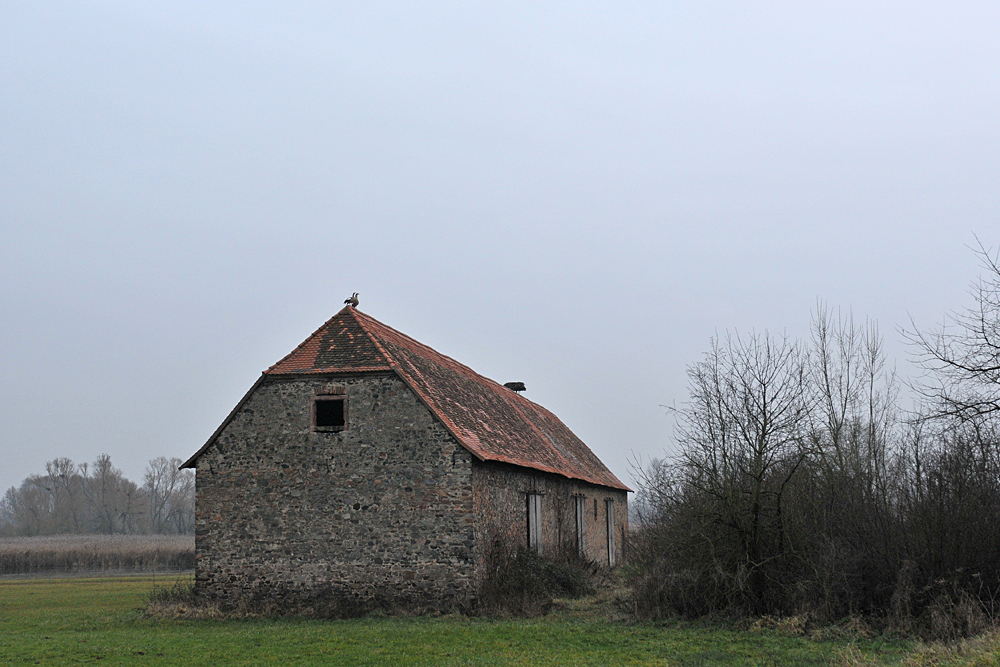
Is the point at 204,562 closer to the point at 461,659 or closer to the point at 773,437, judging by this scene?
the point at 461,659

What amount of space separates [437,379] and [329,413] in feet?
11.4

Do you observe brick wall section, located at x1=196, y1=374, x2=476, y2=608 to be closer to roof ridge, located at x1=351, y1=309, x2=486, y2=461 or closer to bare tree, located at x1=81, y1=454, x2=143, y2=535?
roof ridge, located at x1=351, y1=309, x2=486, y2=461

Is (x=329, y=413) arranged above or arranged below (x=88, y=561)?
above

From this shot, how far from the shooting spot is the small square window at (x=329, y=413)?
19.7 m

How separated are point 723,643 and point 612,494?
64.4 ft

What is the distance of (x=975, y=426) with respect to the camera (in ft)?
50.4

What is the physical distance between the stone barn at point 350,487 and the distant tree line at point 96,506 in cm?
7953

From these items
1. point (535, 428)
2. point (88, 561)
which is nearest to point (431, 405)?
point (535, 428)

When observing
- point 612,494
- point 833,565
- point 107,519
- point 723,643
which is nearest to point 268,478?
point 723,643

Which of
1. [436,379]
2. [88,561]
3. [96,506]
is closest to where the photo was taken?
[436,379]

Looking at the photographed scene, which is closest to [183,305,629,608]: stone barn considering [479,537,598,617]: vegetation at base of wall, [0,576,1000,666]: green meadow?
[479,537,598,617]: vegetation at base of wall

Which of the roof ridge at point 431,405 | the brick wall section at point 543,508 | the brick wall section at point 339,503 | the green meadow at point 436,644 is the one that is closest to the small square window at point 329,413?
the brick wall section at point 339,503

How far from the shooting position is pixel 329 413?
20312 mm

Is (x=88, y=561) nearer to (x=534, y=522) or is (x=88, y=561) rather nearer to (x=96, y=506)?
(x=534, y=522)
